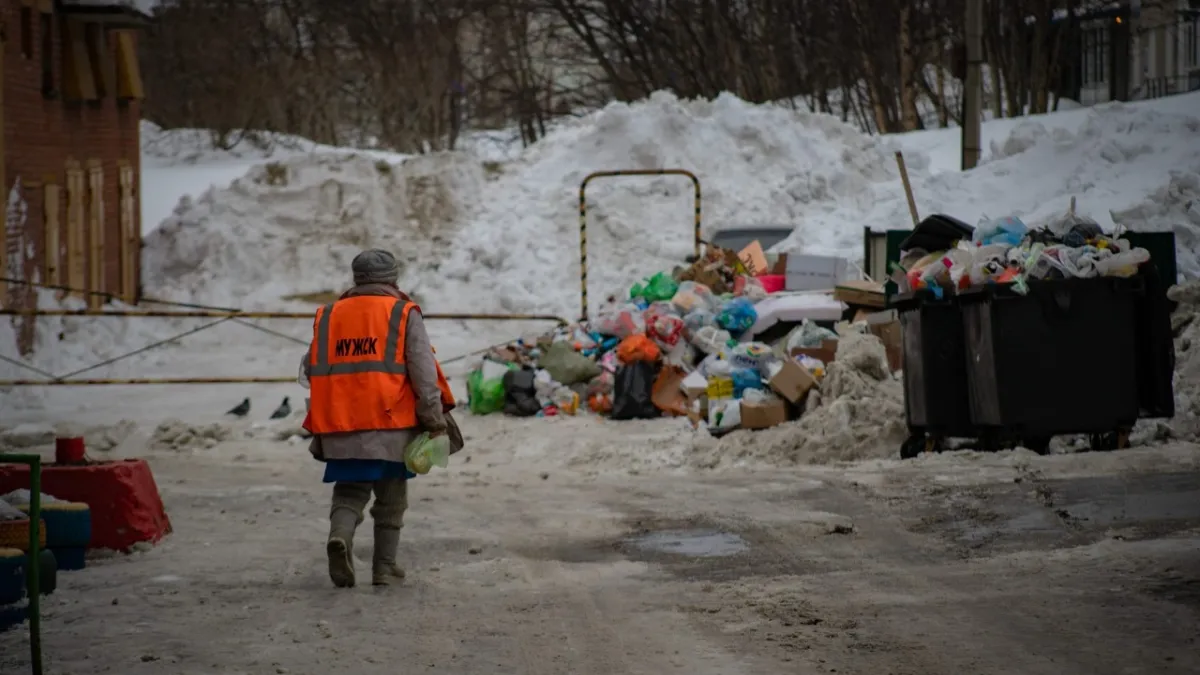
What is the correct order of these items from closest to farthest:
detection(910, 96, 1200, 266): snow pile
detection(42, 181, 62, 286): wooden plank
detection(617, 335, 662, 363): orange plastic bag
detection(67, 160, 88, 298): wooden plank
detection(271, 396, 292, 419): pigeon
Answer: detection(617, 335, 662, 363): orange plastic bag < detection(271, 396, 292, 419): pigeon < detection(42, 181, 62, 286): wooden plank < detection(910, 96, 1200, 266): snow pile < detection(67, 160, 88, 298): wooden plank

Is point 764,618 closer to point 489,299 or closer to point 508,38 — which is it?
point 489,299

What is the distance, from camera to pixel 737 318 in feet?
57.9

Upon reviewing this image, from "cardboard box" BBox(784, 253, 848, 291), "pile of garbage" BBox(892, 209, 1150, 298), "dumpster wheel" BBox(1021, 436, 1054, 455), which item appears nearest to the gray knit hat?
"pile of garbage" BBox(892, 209, 1150, 298)

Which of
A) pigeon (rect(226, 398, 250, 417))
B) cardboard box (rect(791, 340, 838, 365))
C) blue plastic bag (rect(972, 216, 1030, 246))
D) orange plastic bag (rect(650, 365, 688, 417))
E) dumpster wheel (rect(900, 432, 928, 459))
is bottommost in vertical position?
dumpster wheel (rect(900, 432, 928, 459))

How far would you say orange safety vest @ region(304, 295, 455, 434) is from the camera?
8.57 meters

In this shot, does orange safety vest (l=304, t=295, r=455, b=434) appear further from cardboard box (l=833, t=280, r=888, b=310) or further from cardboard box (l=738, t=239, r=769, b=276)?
cardboard box (l=738, t=239, r=769, b=276)

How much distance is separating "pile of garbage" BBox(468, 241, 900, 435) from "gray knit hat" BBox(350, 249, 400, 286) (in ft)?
22.9

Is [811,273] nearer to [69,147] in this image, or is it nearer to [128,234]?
[69,147]

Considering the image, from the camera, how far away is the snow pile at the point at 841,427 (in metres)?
13.6

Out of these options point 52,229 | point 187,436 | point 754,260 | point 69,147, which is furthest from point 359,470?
point 69,147

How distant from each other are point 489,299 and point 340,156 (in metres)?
6.19

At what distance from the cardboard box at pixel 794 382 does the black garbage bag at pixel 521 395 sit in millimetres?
3301

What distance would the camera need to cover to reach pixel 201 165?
3781 centimetres

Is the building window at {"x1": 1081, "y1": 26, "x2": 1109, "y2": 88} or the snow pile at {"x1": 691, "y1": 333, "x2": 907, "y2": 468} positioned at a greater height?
the building window at {"x1": 1081, "y1": 26, "x2": 1109, "y2": 88}
